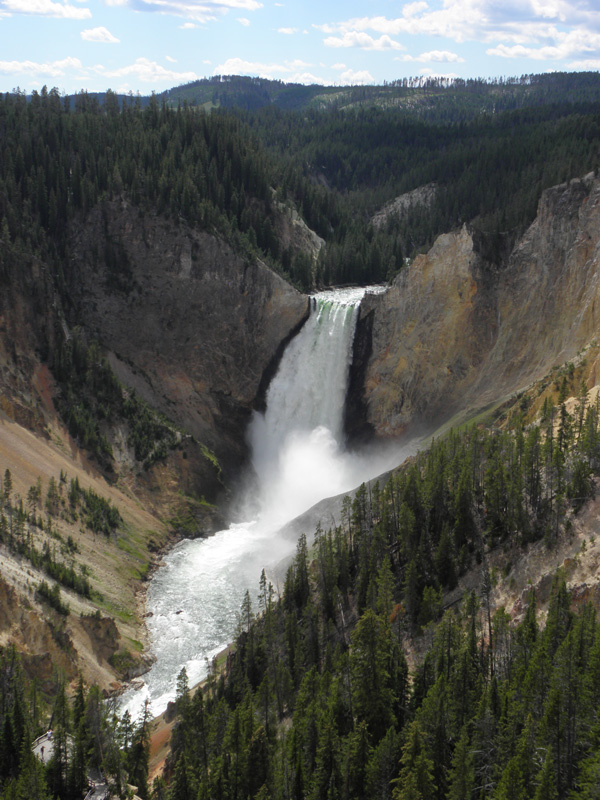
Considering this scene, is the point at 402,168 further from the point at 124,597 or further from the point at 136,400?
the point at 124,597

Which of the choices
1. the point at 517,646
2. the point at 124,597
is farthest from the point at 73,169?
the point at 517,646

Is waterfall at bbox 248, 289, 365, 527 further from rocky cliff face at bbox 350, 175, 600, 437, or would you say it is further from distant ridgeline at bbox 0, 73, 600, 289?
distant ridgeline at bbox 0, 73, 600, 289

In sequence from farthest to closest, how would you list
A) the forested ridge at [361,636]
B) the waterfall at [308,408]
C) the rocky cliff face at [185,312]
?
1. the rocky cliff face at [185,312]
2. the waterfall at [308,408]
3. the forested ridge at [361,636]

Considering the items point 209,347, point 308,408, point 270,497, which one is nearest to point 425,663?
point 270,497

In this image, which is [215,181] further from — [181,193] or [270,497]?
[270,497]

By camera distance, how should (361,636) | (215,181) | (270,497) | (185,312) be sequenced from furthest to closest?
(215,181), (185,312), (270,497), (361,636)

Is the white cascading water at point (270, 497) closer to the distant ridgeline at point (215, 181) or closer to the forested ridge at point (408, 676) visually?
the forested ridge at point (408, 676)

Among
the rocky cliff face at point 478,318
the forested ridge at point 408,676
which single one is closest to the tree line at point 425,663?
the forested ridge at point 408,676
